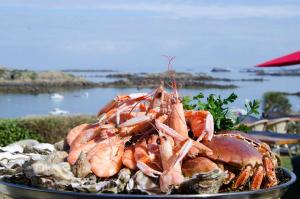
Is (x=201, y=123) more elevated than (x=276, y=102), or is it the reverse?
(x=201, y=123)

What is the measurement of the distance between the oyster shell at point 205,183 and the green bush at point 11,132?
384 inches

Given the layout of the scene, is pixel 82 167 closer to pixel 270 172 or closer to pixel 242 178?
pixel 242 178

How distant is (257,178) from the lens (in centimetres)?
358

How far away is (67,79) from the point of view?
8131 cm

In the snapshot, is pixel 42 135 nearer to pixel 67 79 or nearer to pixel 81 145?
pixel 81 145

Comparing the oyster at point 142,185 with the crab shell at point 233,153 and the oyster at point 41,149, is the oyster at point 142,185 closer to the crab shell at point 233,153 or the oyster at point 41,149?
the crab shell at point 233,153

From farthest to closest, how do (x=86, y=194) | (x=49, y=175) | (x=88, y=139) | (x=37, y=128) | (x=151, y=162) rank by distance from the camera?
1. (x=37, y=128)
2. (x=88, y=139)
3. (x=151, y=162)
4. (x=49, y=175)
5. (x=86, y=194)

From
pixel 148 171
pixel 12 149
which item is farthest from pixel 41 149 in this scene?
pixel 148 171

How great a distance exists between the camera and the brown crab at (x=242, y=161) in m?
3.55

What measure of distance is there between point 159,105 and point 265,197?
0.83 meters

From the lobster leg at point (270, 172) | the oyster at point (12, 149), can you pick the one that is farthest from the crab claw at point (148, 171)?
the oyster at point (12, 149)

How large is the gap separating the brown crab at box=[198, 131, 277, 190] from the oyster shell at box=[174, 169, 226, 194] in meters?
0.22

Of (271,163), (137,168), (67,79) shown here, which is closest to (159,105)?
(137,168)

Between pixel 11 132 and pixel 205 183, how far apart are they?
32.7 feet
